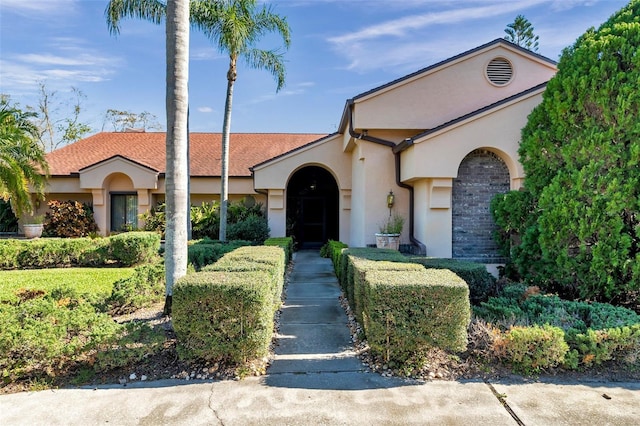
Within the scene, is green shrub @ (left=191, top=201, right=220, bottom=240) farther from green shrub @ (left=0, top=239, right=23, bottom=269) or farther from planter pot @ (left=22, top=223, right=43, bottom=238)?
planter pot @ (left=22, top=223, right=43, bottom=238)

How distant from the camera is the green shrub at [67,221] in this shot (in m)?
18.0

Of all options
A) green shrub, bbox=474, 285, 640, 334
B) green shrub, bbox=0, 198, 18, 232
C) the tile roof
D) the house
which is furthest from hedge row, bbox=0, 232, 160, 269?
green shrub, bbox=474, 285, 640, 334

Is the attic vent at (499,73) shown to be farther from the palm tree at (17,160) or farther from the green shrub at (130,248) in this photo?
the palm tree at (17,160)

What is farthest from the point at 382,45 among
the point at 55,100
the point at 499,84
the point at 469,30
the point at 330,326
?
the point at 55,100

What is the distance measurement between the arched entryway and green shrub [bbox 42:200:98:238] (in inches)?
652

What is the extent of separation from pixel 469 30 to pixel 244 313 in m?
13.3

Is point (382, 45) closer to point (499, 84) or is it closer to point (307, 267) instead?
point (499, 84)

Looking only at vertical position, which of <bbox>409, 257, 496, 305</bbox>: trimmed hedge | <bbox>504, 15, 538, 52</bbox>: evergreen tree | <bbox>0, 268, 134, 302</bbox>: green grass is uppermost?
<bbox>504, 15, 538, 52</bbox>: evergreen tree

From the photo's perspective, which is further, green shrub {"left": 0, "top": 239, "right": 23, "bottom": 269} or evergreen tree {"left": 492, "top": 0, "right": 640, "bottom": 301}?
green shrub {"left": 0, "top": 239, "right": 23, "bottom": 269}

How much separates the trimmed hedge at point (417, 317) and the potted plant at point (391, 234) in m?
6.74

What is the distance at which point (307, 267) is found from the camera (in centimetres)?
1265

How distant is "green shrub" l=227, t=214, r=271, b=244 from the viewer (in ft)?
50.7

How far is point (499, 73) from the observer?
12.8 metres

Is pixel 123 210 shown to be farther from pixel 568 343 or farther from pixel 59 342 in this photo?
pixel 568 343
